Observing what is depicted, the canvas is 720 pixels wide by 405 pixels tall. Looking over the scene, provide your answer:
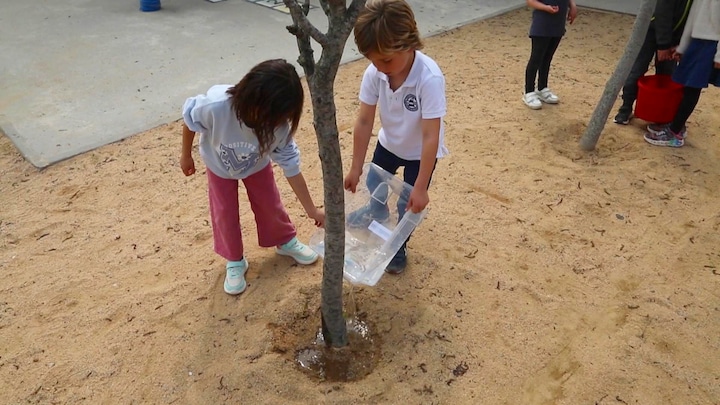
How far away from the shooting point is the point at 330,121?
5.50 feet

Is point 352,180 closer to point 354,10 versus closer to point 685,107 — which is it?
point 354,10

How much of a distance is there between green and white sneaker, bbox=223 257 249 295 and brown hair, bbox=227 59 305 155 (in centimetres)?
83

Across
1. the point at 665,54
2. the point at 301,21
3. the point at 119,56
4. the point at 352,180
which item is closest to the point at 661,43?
the point at 665,54

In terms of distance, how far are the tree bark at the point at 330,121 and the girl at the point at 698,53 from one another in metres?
2.69

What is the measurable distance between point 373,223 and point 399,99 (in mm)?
648

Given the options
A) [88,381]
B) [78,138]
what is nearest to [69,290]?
[88,381]

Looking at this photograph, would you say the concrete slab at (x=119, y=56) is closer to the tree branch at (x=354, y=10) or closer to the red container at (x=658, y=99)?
the red container at (x=658, y=99)

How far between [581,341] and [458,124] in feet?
6.80

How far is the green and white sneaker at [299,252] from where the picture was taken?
2.68 m

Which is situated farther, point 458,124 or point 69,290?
point 458,124

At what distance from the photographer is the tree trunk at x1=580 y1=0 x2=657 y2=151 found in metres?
3.27

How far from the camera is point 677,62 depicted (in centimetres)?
356

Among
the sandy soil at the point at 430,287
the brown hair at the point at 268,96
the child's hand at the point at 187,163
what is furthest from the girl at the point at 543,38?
the child's hand at the point at 187,163

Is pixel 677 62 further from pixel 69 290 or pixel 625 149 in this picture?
pixel 69 290
